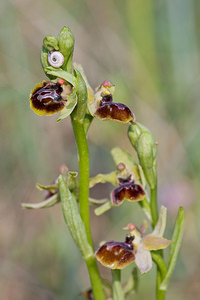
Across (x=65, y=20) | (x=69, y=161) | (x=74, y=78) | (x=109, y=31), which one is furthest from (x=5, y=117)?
(x=74, y=78)

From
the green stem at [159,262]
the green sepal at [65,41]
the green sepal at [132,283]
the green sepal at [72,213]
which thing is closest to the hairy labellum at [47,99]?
the green sepal at [65,41]

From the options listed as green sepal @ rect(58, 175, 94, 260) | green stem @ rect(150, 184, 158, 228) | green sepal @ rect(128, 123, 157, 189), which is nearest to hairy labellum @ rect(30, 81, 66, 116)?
green sepal @ rect(58, 175, 94, 260)

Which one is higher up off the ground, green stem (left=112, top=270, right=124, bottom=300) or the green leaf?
the green leaf

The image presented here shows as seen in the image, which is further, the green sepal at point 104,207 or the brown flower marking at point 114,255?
the green sepal at point 104,207

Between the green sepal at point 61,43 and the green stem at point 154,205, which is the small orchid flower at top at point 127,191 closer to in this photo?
the green stem at point 154,205

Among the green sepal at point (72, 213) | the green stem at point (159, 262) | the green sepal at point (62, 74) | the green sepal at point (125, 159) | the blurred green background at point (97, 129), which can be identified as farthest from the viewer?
the blurred green background at point (97, 129)

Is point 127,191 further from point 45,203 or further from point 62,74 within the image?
point 62,74

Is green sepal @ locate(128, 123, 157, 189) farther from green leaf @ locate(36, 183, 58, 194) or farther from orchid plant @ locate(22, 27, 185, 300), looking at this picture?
green leaf @ locate(36, 183, 58, 194)

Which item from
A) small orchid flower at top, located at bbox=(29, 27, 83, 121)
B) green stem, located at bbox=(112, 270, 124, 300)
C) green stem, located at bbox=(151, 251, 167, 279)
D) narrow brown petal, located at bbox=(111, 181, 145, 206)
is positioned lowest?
green stem, located at bbox=(112, 270, 124, 300)

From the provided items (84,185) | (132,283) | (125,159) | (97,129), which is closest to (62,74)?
(84,185)
